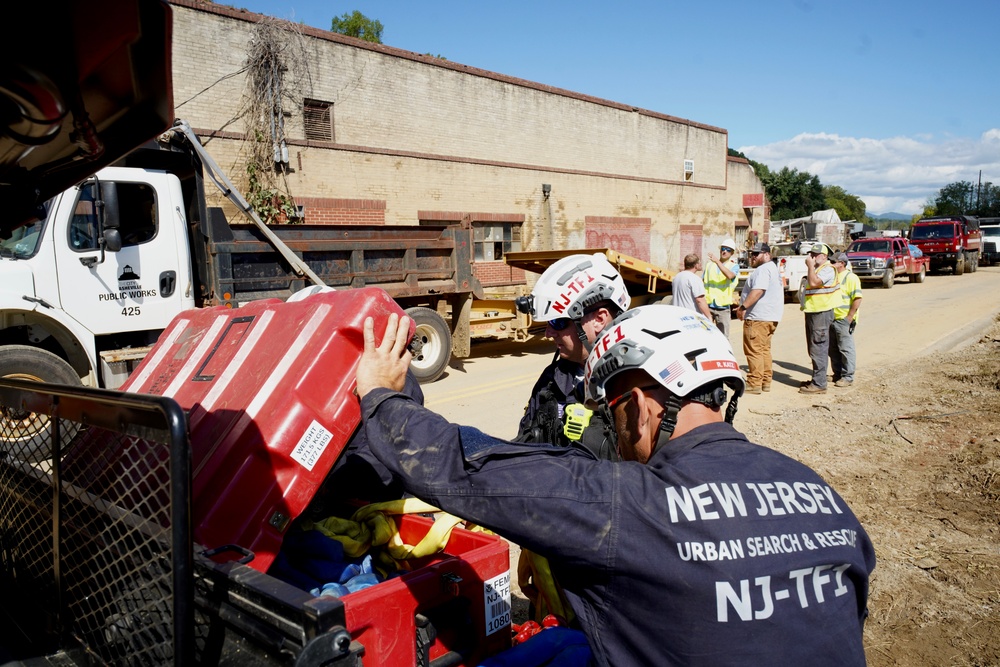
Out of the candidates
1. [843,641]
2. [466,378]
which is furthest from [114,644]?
[466,378]

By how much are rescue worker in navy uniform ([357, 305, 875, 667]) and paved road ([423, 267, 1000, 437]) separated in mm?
5795

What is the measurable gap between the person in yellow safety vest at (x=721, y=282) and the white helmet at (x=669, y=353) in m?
8.72

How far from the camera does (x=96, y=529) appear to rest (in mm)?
1823

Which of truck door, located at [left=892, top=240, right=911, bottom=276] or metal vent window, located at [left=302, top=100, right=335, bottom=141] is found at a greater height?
metal vent window, located at [left=302, top=100, right=335, bottom=141]

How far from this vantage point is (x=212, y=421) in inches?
88.7

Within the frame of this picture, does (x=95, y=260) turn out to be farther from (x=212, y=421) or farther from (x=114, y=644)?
(x=114, y=644)

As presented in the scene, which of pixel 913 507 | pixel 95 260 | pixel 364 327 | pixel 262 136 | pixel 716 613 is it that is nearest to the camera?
pixel 716 613

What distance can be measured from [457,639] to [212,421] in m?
1.06

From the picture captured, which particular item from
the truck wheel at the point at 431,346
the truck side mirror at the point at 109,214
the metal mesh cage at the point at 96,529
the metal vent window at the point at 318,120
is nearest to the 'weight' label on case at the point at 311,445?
the metal mesh cage at the point at 96,529

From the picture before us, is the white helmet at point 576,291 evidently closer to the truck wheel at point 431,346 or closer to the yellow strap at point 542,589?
the yellow strap at point 542,589

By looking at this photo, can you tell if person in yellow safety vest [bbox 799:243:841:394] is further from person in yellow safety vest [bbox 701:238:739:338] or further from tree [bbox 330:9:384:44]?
tree [bbox 330:9:384:44]

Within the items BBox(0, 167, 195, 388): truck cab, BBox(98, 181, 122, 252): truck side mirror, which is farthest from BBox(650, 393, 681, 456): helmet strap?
BBox(98, 181, 122, 252): truck side mirror

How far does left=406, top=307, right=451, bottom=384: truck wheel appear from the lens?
1033 centimetres

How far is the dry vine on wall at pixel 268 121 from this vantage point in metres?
15.1
